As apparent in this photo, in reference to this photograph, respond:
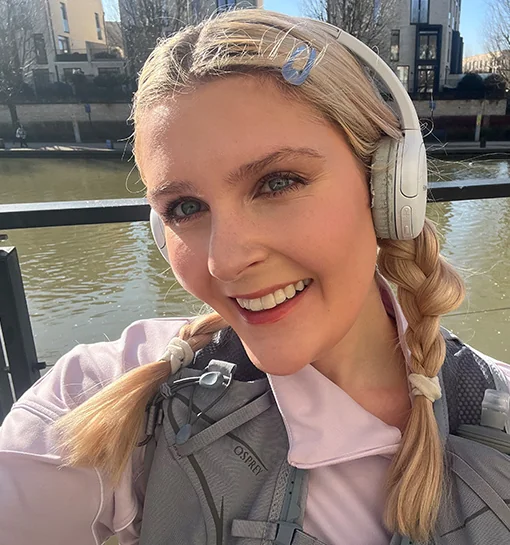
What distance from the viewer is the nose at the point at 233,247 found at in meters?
0.91

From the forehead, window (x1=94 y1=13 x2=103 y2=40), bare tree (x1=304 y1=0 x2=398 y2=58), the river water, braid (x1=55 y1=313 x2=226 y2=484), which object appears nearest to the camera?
the forehead

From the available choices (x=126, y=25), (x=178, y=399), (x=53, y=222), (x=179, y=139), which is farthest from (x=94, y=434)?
(x=126, y=25)

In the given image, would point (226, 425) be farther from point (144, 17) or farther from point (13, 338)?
point (144, 17)

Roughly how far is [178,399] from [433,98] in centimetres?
3255

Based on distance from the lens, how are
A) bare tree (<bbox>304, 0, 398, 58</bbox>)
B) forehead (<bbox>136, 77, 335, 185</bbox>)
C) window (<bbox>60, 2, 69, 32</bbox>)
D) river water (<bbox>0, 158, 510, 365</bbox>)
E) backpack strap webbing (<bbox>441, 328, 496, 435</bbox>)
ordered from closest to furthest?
forehead (<bbox>136, 77, 335, 185</bbox>) → backpack strap webbing (<bbox>441, 328, 496, 435</bbox>) → river water (<bbox>0, 158, 510, 365</bbox>) → bare tree (<bbox>304, 0, 398, 58</bbox>) → window (<bbox>60, 2, 69, 32</bbox>)

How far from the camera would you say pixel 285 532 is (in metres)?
0.95

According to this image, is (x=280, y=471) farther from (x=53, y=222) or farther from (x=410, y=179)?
(x=53, y=222)

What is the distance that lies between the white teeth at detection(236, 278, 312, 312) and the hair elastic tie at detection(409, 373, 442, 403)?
0.36 m

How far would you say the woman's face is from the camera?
907mm

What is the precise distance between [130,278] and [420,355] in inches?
122

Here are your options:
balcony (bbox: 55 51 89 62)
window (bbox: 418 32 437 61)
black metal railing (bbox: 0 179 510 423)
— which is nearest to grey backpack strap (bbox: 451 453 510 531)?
black metal railing (bbox: 0 179 510 423)

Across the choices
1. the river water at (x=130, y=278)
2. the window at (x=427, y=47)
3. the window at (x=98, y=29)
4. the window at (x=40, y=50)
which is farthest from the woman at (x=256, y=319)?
the window at (x=98, y=29)

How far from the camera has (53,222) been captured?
1.76 meters

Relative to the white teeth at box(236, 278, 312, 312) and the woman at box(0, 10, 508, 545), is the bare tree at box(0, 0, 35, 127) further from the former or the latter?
the white teeth at box(236, 278, 312, 312)
